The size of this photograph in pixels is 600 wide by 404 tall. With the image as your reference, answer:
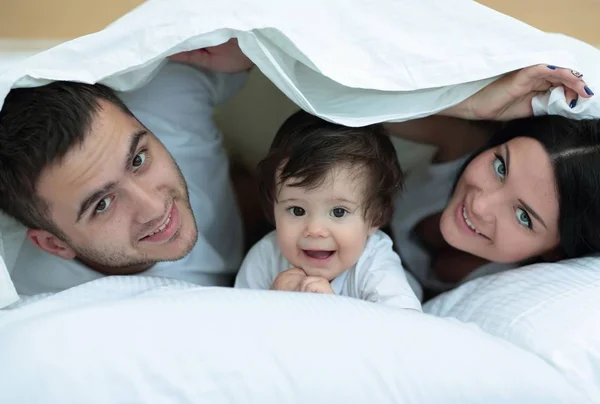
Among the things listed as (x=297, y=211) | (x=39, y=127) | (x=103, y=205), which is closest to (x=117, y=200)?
(x=103, y=205)

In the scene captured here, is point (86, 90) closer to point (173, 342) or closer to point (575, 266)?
point (173, 342)

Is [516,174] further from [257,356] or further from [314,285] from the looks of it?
[257,356]

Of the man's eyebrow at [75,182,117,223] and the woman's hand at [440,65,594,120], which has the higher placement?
the woman's hand at [440,65,594,120]

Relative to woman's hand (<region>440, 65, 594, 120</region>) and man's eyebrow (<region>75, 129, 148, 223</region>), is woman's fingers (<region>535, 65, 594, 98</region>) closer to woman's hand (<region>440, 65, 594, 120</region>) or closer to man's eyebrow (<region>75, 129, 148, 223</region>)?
woman's hand (<region>440, 65, 594, 120</region>)

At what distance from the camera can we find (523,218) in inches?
29.1

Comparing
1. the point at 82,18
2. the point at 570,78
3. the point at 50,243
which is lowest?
the point at 50,243

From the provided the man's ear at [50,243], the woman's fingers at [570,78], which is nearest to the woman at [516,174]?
the woman's fingers at [570,78]

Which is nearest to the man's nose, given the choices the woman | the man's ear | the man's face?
the man's face

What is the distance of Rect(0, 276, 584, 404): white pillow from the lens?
51 centimetres

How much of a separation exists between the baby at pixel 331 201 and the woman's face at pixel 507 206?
0.31 feet

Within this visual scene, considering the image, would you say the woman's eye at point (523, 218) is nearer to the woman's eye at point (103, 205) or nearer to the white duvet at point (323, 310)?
the white duvet at point (323, 310)

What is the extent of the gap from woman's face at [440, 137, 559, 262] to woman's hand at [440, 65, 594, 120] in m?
0.04

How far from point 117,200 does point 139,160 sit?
6 centimetres

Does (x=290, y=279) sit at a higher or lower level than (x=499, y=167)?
lower
